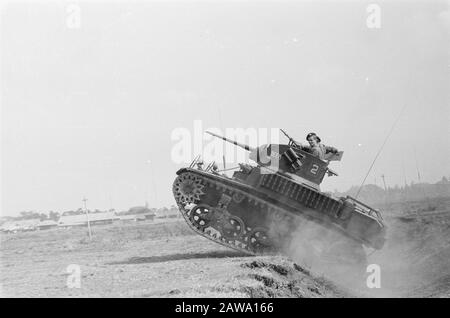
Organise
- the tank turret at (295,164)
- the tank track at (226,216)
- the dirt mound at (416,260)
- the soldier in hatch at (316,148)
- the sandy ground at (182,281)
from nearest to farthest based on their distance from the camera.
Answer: the sandy ground at (182,281), the dirt mound at (416,260), the tank track at (226,216), the tank turret at (295,164), the soldier in hatch at (316,148)

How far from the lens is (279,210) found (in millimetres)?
17750

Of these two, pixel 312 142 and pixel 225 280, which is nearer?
pixel 225 280

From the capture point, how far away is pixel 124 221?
8644 centimetres

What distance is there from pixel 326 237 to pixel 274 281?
18.4 feet


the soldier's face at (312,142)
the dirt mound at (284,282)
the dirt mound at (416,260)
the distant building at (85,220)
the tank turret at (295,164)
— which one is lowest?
the distant building at (85,220)

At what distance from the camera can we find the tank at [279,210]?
1750 centimetres

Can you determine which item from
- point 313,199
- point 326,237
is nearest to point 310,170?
point 313,199

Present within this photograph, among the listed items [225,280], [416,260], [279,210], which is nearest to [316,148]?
[279,210]

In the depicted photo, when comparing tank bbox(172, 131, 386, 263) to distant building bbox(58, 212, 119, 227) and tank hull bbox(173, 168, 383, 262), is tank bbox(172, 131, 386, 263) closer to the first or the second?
tank hull bbox(173, 168, 383, 262)

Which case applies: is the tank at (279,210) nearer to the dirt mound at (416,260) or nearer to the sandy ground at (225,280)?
the sandy ground at (225,280)

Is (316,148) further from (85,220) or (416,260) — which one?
(85,220)

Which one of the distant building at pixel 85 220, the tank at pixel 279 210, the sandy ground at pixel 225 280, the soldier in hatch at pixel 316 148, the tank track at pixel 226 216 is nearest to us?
the sandy ground at pixel 225 280

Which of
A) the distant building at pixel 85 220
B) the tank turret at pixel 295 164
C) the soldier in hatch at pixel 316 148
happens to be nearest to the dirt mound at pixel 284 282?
the tank turret at pixel 295 164
